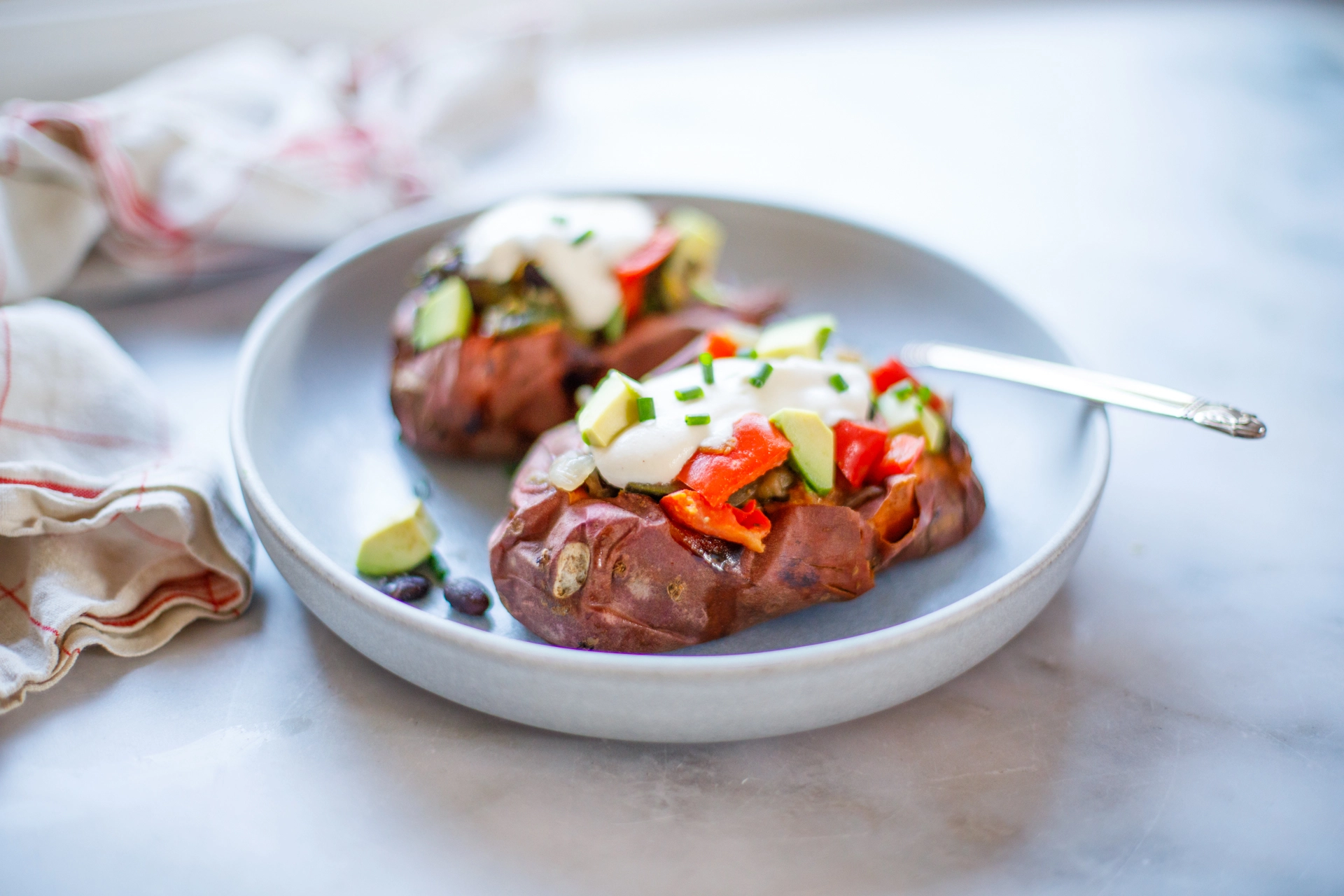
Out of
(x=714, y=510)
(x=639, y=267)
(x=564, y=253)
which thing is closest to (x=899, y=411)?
(x=714, y=510)

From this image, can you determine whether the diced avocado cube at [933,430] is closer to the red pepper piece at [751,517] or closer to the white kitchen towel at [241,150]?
the red pepper piece at [751,517]

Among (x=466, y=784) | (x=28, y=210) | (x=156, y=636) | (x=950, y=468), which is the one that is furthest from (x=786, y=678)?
(x=28, y=210)

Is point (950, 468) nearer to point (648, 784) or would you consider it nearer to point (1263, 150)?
point (648, 784)

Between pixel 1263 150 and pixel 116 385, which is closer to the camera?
pixel 116 385

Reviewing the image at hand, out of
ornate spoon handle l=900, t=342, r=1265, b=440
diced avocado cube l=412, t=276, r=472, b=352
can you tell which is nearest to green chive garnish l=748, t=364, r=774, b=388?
ornate spoon handle l=900, t=342, r=1265, b=440

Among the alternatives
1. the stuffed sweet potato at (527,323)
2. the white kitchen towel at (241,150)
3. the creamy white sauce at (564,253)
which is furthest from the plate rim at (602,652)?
the white kitchen towel at (241,150)

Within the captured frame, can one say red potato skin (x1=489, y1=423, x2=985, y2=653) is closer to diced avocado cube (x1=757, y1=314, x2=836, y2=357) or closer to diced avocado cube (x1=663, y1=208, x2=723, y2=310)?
diced avocado cube (x1=757, y1=314, x2=836, y2=357)

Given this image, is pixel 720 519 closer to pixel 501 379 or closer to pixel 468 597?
pixel 468 597
